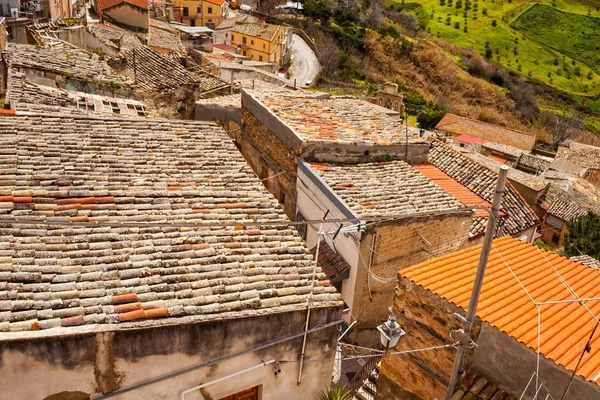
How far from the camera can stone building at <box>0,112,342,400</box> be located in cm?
590

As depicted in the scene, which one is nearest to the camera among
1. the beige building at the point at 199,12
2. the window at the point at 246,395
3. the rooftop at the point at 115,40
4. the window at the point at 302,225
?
the window at the point at 246,395

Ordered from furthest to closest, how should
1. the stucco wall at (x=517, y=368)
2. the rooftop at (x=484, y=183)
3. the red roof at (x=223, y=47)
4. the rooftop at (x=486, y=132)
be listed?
the red roof at (x=223, y=47)
the rooftop at (x=486, y=132)
the rooftop at (x=484, y=183)
the stucco wall at (x=517, y=368)

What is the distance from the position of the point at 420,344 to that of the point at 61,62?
1539 centimetres

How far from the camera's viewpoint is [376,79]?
205 feet

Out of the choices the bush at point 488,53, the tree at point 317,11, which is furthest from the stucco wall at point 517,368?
the bush at point 488,53

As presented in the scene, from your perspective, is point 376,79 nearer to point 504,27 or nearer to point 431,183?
point 431,183

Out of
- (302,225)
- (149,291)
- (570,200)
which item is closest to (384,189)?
(302,225)

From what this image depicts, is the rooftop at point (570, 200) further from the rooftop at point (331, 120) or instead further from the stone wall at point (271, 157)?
the stone wall at point (271, 157)

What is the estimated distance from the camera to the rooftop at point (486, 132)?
157ft

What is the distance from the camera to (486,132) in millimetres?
48094

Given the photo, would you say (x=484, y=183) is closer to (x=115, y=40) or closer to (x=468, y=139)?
(x=115, y=40)

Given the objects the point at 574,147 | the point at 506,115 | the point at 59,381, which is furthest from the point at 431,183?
the point at 506,115

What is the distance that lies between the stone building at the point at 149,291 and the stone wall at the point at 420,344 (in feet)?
4.37

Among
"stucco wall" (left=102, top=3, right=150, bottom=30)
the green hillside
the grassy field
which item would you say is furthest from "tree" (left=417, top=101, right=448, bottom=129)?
the green hillside
